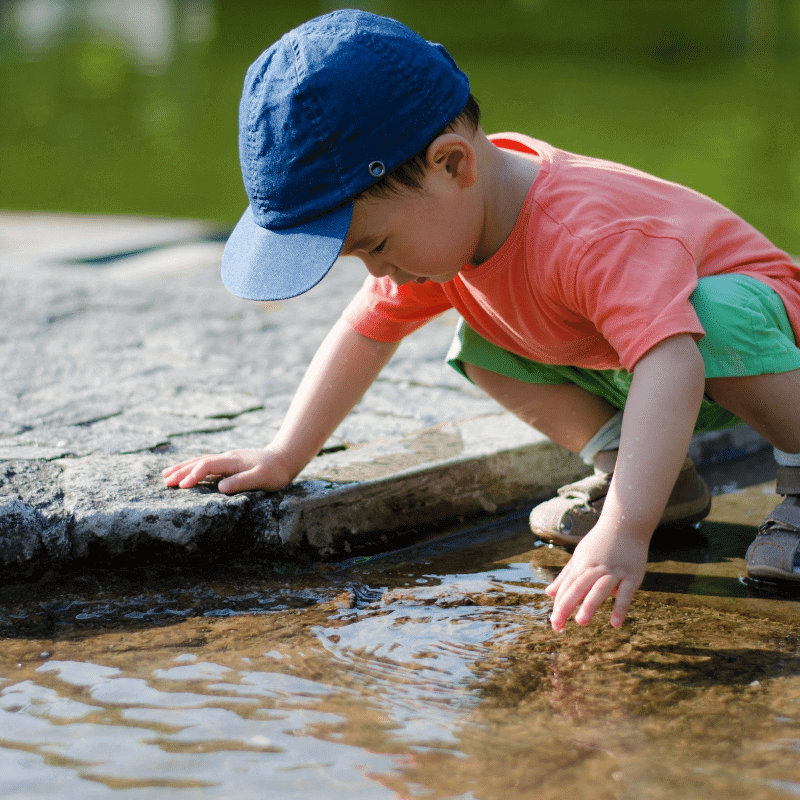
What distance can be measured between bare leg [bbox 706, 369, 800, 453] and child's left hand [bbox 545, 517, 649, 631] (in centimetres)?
36

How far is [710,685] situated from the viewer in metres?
1.48

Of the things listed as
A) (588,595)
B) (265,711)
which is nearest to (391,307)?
(588,595)

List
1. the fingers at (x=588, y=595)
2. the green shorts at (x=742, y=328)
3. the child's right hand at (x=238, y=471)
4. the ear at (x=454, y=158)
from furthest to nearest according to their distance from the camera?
1. the child's right hand at (x=238, y=471)
2. the green shorts at (x=742, y=328)
3. the ear at (x=454, y=158)
4. the fingers at (x=588, y=595)

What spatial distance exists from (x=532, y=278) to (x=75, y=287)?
2357 mm

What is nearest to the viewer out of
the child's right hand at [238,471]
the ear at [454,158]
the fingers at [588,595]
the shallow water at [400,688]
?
the shallow water at [400,688]

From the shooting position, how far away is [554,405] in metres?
2.11

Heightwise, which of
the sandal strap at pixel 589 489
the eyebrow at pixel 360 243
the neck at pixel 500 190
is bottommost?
the sandal strap at pixel 589 489

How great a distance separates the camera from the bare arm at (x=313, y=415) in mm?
2020

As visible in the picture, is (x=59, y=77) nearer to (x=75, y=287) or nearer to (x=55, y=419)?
(x=75, y=287)

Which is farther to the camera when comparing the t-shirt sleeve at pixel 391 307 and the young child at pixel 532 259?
the t-shirt sleeve at pixel 391 307

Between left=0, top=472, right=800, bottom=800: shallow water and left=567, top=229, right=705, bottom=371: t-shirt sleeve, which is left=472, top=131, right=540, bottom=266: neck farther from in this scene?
left=0, top=472, right=800, bottom=800: shallow water

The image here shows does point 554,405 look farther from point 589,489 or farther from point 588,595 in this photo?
point 588,595

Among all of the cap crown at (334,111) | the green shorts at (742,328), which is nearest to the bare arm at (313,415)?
the cap crown at (334,111)

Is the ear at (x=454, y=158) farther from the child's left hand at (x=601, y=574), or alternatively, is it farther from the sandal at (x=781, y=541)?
the sandal at (x=781, y=541)
